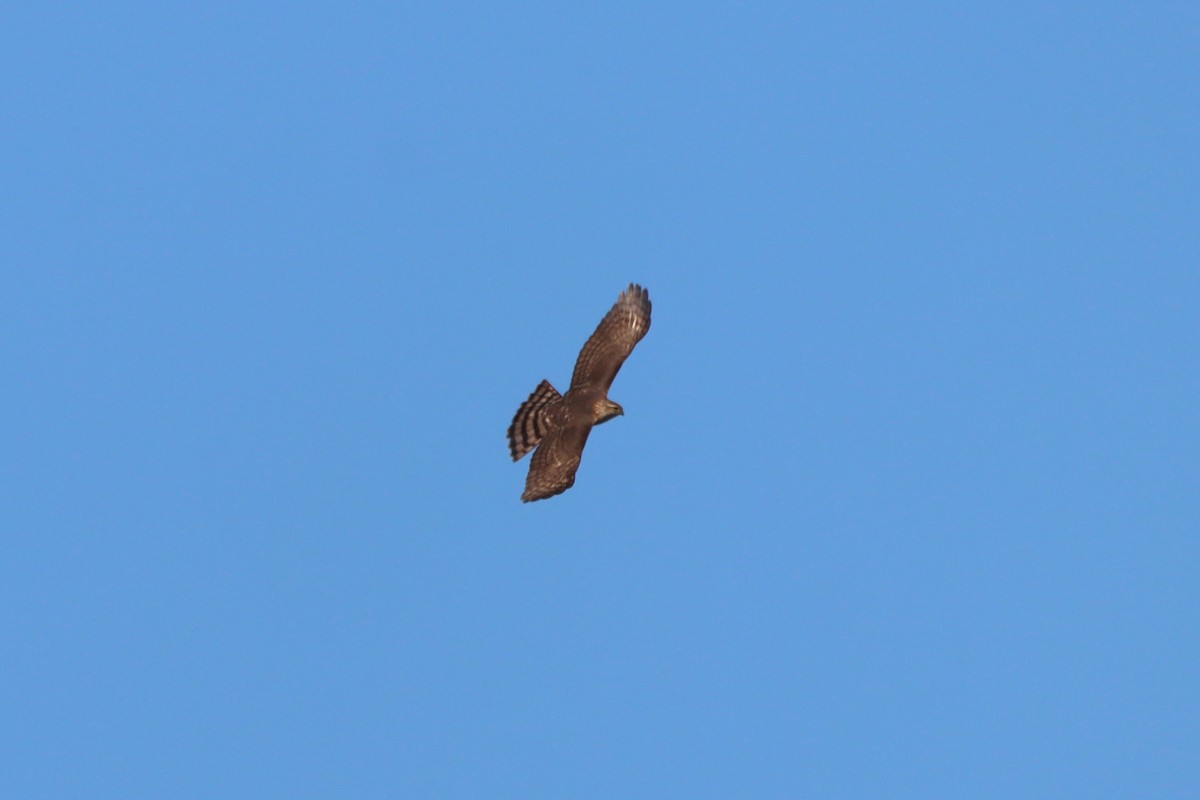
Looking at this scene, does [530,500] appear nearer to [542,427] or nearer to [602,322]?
[542,427]

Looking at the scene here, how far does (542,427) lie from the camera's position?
2659cm

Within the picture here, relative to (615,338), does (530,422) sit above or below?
below

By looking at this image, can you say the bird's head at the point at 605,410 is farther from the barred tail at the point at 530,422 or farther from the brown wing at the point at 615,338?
the barred tail at the point at 530,422

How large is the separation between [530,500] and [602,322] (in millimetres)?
4864

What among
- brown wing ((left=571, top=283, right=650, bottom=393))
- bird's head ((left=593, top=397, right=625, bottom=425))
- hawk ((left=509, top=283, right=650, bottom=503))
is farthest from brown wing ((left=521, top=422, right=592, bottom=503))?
brown wing ((left=571, top=283, right=650, bottom=393))

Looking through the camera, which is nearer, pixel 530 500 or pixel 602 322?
pixel 530 500

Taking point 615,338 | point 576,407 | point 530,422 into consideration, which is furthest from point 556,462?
point 615,338

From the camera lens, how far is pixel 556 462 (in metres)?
25.5

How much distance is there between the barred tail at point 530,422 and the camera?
26.4m

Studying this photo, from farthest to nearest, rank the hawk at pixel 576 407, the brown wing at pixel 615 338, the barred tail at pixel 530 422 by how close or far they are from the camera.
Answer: the brown wing at pixel 615 338 → the barred tail at pixel 530 422 → the hawk at pixel 576 407

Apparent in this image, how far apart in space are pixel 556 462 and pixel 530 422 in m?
1.66

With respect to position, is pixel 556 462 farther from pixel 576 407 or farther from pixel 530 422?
pixel 530 422

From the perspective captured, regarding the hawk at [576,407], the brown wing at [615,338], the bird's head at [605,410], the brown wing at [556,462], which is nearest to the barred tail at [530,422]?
the hawk at [576,407]

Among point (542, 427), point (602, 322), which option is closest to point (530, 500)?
point (542, 427)
